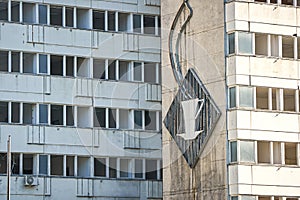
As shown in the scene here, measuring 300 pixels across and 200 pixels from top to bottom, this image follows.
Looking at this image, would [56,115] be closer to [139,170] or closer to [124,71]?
[124,71]

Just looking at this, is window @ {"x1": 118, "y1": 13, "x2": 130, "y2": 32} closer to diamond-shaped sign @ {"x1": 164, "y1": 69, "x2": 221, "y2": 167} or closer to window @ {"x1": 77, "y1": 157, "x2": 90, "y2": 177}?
window @ {"x1": 77, "y1": 157, "x2": 90, "y2": 177}

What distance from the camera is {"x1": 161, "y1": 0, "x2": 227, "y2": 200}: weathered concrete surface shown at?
6625cm

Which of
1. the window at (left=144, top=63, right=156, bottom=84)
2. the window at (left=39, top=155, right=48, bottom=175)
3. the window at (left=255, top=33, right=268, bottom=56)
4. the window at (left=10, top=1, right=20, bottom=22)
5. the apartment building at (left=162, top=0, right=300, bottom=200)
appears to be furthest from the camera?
the window at (left=144, top=63, right=156, bottom=84)

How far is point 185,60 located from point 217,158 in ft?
20.1

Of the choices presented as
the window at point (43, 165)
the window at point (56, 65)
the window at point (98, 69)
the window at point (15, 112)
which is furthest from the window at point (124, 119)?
the window at point (15, 112)

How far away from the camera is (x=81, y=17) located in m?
77.4

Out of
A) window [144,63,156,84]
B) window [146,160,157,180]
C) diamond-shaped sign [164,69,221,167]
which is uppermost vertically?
window [144,63,156,84]

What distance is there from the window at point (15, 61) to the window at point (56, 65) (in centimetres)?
224

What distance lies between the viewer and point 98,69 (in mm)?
77375

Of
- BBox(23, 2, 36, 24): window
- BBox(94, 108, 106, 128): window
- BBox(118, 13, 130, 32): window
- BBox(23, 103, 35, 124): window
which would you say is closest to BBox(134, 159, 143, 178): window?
BBox(94, 108, 106, 128): window

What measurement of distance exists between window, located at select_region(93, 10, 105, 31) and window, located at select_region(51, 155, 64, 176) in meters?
8.39

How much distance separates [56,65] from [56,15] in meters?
2.98

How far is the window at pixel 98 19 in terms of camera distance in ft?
254

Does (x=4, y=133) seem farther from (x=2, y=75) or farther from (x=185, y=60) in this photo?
(x=185, y=60)
